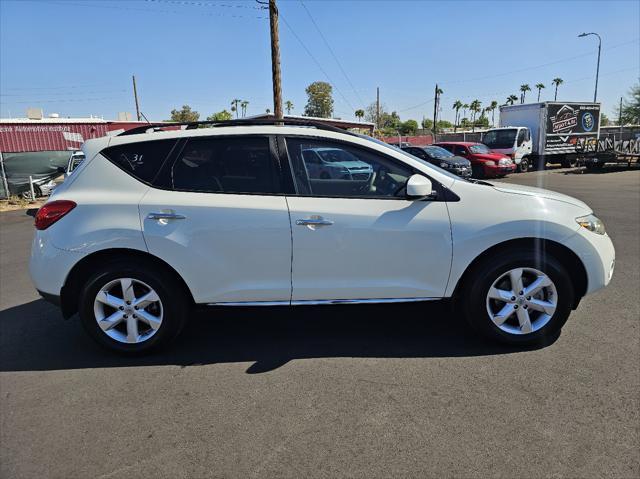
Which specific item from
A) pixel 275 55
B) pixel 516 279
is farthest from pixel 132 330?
pixel 275 55

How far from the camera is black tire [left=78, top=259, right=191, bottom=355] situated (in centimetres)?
339

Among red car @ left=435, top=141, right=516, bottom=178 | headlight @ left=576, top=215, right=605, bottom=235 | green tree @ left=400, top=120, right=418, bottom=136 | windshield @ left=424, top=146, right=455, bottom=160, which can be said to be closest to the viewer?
headlight @ left=576, top=215, right=605, bottom=235

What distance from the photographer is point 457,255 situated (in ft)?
11.2

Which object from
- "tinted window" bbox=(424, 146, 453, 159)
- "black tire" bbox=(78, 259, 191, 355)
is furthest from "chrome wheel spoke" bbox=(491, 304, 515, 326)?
"tinted window" bbox=(424, 146, 453, 159)

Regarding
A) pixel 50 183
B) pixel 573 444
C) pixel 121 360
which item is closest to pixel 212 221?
pixel 121 360

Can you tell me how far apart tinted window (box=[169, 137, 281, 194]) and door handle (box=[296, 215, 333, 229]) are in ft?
1.03

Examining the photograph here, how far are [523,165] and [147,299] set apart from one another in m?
23.8

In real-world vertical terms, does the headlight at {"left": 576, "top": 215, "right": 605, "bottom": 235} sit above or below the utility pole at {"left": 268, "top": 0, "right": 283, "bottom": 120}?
below

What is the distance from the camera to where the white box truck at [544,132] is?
906 inches

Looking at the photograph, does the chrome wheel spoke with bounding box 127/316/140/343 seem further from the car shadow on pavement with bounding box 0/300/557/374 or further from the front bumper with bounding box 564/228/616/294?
the front bumper with bounding box 564/228/616/294

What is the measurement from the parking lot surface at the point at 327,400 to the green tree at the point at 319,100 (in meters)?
94.2

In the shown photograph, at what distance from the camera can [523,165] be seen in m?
23.7

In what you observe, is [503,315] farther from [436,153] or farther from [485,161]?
[485,161]

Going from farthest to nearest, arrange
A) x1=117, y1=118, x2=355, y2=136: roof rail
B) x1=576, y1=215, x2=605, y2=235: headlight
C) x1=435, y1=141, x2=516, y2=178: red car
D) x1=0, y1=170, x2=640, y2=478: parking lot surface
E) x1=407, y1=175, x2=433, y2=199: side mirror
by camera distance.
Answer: x1=435, y1=141, x2=516, y2=178: red car < x1=117, y1=118, x2=355, y2=136: roof rail < x1=576, y1=215, x2=605, y2=235: headlight < x1=407, y1=175, x2=433, y2=199: side mirror < x1=0, y1=170, x2=640, y2=478: parking lot surface
